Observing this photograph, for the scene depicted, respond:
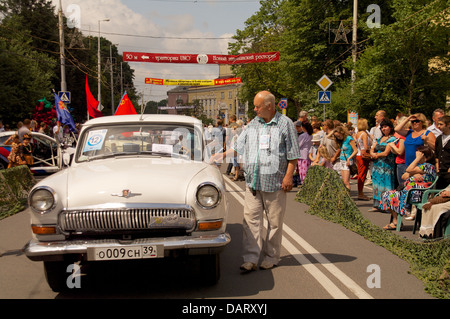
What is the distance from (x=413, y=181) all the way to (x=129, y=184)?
17.6 feet

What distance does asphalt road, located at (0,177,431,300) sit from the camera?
16.4 ft

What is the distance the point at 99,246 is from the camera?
4566mm

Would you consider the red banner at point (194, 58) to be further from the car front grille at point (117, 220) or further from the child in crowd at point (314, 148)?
the car front grille at point (117, 220)

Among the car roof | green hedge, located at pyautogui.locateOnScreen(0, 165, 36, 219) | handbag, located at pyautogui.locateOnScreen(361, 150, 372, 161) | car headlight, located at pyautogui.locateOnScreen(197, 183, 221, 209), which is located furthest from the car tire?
handbag, located at pyautogui.locateOnScreen(361, 150, 372, 161)

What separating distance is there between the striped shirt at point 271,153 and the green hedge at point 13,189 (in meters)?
6.29

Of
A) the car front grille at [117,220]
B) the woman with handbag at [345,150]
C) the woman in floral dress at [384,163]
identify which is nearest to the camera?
the car front grille at [117,220]

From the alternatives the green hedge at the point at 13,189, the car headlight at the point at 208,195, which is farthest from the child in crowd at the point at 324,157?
the car headlight at the point at 208,195

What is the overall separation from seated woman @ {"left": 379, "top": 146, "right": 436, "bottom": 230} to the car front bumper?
14.8ft

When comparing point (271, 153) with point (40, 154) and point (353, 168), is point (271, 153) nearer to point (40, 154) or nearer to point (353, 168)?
point (353, 168)

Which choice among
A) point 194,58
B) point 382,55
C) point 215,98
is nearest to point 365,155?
point 382,55

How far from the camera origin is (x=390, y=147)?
32.9 ft

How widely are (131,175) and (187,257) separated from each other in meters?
0.99

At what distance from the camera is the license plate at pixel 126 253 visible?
4.57 metres
